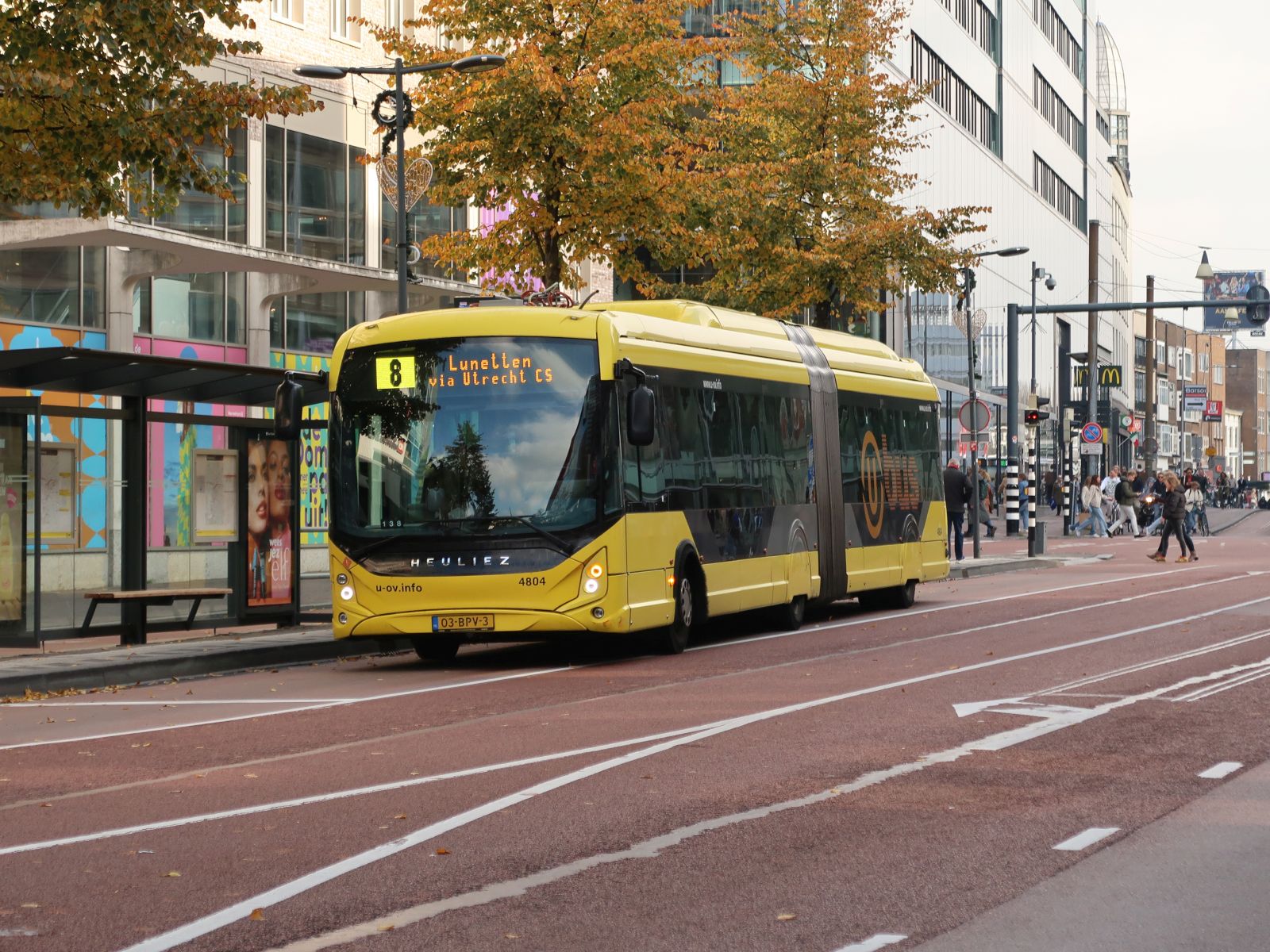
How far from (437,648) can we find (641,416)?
3.47 metres

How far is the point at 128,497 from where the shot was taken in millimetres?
19484

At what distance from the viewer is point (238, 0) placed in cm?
1869

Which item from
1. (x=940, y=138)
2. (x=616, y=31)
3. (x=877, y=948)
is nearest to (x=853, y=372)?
(x=616, y=31)

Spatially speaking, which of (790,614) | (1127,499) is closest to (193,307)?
(790,614)

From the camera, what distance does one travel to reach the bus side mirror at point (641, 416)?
17344 mm

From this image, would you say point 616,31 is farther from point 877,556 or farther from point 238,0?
point 238,0

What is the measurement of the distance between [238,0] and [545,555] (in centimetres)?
595

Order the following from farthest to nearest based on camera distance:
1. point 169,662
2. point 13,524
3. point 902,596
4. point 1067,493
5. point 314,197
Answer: point 1067,493, point 314,197, point 902,596, point 13,524, point 169,662

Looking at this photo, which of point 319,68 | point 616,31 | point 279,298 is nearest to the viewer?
point 319,68

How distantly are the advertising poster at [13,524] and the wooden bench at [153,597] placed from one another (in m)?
0.91

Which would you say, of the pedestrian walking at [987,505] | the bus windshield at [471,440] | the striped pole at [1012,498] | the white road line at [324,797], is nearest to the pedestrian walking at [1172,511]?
the striped pole at [1012,498]

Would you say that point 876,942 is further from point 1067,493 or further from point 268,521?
point 1067,493

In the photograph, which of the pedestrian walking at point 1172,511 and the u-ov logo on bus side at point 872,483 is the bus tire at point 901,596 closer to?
the u-ov logo on bus side at point 872,483

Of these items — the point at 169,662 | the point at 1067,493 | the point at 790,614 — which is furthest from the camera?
the point at 1067,493
